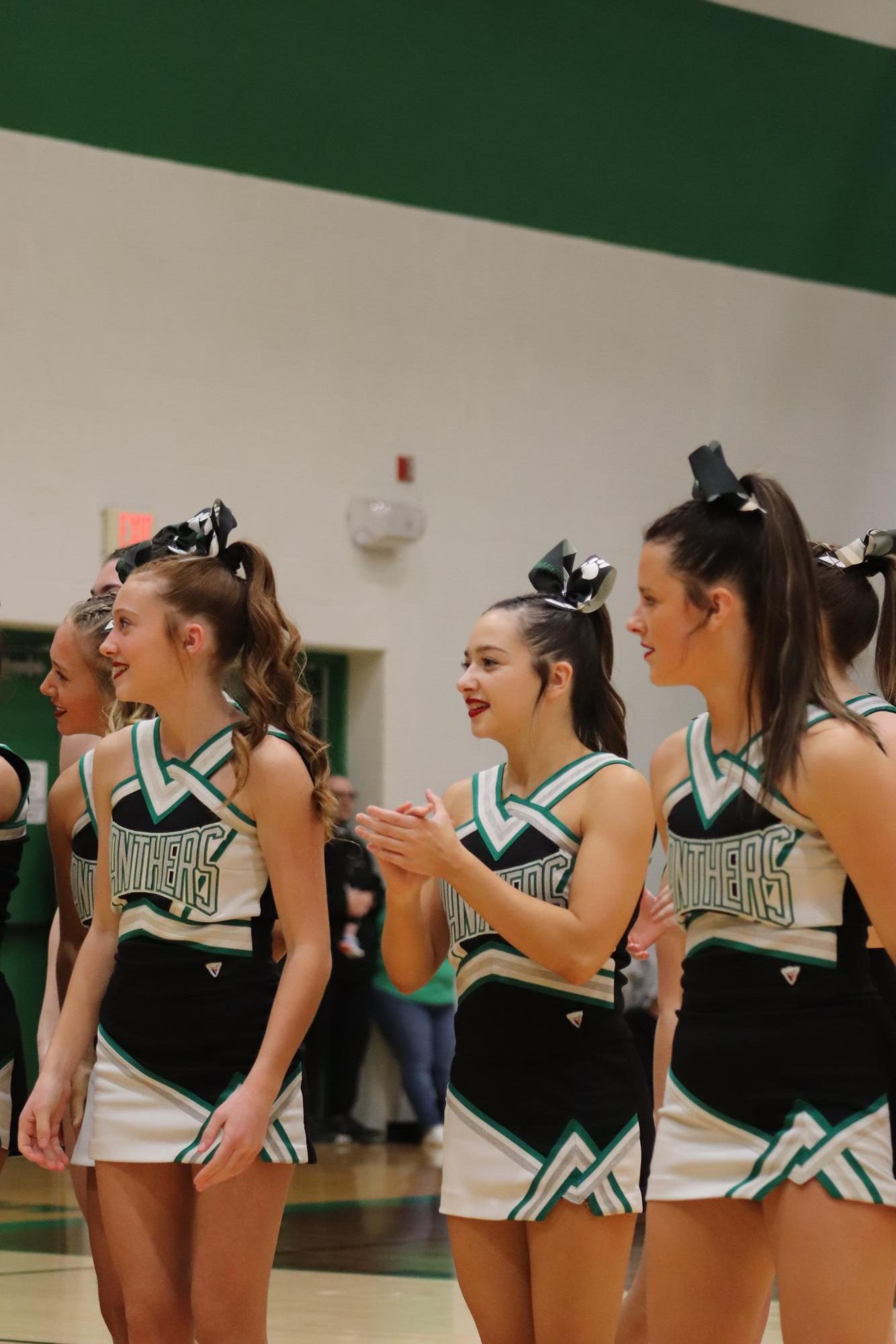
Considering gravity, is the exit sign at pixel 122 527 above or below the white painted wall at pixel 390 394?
below

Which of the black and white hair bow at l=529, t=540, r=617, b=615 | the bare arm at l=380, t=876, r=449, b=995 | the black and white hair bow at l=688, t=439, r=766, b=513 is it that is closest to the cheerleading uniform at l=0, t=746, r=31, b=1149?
the bare arm at l=380, t=876, r=449, b=995

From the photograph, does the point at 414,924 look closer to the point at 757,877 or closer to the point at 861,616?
the point at 757,877

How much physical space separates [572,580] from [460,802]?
1.47 ft

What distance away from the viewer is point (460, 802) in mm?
2902

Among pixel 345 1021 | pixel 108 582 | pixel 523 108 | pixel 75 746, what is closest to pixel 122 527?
pixel 345 1021

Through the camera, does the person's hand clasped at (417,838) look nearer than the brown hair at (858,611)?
Yes

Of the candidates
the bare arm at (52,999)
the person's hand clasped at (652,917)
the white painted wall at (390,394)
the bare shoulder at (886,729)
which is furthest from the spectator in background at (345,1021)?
the bare shoulder at (886,729)

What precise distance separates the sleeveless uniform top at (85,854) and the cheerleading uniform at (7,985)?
4.4 inches

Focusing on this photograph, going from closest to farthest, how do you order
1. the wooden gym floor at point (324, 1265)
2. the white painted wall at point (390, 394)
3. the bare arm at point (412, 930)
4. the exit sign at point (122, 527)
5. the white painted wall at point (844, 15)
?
the bare arm at point (412, 930) → the wooden gym floor at point (324, 1265) → the exit sign at point (122, 527) → the white painted wall at point (390, 394) → the white painted wall at point (844, 15)

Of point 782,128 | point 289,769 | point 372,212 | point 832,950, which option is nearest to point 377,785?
point 372,212

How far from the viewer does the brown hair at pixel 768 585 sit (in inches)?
90.8

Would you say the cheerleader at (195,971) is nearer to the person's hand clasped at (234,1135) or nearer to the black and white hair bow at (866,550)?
the person's hand clasped at (234,1135)

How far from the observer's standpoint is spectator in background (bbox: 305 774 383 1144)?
30.0 ft

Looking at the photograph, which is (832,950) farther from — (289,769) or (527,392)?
(527,392)
